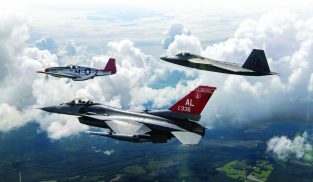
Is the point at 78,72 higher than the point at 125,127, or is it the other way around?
the point at 78,72

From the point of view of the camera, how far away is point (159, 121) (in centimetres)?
4453

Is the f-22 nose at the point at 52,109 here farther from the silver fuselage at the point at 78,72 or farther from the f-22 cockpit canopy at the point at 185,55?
the f-22 cockpit canopy at the point at 185,55

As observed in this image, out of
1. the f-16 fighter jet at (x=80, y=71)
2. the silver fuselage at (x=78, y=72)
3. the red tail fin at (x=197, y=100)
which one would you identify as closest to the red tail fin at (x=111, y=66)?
the f-16 fighter jet at (x=80, y=71)

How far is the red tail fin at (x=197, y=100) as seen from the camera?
145 feet

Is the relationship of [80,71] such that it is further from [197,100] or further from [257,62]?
[197,100]

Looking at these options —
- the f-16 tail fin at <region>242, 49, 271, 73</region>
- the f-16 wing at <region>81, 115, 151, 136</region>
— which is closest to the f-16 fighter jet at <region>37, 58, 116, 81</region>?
the f-16 tail fin at <region>242, 49, 271, 73</region>

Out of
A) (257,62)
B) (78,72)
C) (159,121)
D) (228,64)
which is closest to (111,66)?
(78,72)

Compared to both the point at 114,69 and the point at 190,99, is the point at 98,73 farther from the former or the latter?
the point at 190,99

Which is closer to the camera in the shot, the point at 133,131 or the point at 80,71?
the point at 133,131

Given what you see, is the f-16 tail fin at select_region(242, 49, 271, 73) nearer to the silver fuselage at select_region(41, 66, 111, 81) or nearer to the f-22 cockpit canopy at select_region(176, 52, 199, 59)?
the f-22 cockpit canopy at select_region(176, 52, 199, 59)

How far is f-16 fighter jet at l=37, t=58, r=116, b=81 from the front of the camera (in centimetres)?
7925

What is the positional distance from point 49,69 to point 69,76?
8.70m

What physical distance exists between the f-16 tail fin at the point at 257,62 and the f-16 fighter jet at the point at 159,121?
820 inches

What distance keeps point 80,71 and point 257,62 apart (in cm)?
3825
